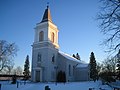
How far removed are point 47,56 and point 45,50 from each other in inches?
66.9

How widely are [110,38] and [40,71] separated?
33179 millimetres

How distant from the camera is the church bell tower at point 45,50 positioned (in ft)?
145

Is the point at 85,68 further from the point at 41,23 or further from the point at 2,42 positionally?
the point at 2,42

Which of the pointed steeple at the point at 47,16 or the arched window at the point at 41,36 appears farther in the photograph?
the pointed steeple at the point at 47,16

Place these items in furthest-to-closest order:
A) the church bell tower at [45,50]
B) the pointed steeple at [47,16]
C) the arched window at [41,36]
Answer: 1. the pointed steeple at [47,16]
2. the arched window at [41,36]
3. the church bell tower at [45,50]

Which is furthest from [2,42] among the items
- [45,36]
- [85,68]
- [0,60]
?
[85,68]

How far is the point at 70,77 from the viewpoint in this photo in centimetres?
4978

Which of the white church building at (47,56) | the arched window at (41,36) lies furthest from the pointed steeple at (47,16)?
the arched window at (41,36)

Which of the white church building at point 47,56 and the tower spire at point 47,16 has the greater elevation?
the tower spire at point 47,16

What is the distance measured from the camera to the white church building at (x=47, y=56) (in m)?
44.3

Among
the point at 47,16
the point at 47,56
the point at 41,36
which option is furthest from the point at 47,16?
the point at 47,56

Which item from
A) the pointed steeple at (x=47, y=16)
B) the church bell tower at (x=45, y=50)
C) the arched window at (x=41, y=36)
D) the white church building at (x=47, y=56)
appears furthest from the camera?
the pointed steeple at (x=47, y=16)

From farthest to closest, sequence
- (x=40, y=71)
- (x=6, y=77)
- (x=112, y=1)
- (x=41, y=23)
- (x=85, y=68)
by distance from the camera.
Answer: (x=6, y=77), (x=85, y=68), (x=41, y=23), (x=40, y=71), (x=112, y=1)

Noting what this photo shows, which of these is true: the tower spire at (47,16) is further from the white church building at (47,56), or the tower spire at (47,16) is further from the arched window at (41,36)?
the arched window at (41,36)
